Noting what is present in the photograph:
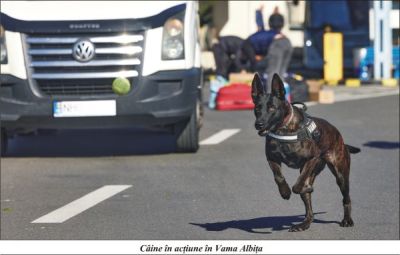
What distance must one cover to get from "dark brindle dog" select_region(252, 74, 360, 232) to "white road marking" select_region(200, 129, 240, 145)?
42.3ft

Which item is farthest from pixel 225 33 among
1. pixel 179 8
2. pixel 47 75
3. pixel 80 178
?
pixel 80 178

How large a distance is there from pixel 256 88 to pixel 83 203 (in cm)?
783

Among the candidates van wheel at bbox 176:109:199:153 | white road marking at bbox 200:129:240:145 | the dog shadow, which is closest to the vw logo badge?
the dog shadow

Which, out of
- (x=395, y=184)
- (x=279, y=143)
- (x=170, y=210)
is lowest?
(x=395, y=184)

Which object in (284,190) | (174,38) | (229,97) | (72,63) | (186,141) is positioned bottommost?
(186,141)

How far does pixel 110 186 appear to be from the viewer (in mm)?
10320

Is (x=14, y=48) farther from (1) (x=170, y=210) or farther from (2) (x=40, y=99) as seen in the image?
(1) (x=170, y=210)

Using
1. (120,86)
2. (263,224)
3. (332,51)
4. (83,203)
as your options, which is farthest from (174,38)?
(83,203)

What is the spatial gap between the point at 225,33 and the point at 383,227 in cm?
530

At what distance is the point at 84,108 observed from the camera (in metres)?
3.17

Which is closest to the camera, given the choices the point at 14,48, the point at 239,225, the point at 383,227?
the point at 239,225

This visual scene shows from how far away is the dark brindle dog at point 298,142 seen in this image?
1.54m

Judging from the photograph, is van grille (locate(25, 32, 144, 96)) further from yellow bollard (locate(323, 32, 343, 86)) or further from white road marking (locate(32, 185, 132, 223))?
white road marking (locate(32, 185, 132, 223))

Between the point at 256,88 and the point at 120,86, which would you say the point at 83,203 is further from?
the point at 256,88
